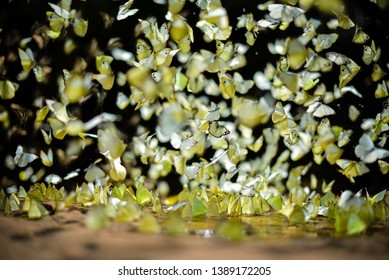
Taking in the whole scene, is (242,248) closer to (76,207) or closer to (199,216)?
(199,216)

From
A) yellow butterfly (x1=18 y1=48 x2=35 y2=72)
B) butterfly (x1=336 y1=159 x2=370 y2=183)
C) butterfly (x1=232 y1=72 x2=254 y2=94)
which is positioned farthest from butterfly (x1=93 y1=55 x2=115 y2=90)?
butterfly (x1=336 y1=159 x2=370 y2=183)

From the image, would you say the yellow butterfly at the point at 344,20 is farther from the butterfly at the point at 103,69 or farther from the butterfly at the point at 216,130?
the butterfly at the point at 103,69

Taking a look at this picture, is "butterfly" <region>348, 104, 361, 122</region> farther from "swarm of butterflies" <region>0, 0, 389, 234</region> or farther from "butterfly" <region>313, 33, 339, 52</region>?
"butterfly" <region>313, 33, 339, 52</region>

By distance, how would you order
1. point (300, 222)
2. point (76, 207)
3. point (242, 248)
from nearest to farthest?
point (242, 248) → point (300, 222) → point (76, 207)

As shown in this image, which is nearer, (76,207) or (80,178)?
(76,207)

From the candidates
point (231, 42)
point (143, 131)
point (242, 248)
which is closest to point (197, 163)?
point (143, 131)

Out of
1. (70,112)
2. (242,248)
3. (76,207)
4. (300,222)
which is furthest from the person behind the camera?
(70,112)

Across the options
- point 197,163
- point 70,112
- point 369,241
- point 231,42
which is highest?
point 231,42

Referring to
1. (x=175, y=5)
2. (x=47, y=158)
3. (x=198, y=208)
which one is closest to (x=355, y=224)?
(x=198, y=208)

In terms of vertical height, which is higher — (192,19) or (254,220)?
(192,19)
